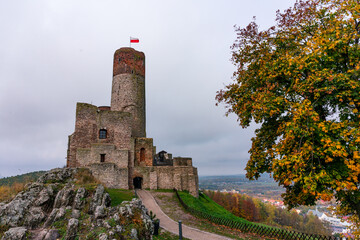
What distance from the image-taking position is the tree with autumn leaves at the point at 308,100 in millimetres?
7172

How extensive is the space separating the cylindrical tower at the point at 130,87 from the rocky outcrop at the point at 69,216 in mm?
19516

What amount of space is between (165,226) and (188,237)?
8.51 feet

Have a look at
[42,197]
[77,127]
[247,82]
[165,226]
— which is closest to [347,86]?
[247,82]

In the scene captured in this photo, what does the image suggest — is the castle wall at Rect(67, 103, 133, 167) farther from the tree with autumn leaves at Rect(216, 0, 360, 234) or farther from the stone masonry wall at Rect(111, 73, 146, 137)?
the tree with autumn leaves at Rect(216, 0, 360, 234)

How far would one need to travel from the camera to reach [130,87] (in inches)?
1296

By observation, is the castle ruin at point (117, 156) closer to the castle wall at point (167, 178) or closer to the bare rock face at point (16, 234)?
the castle wall at point (167, 178)

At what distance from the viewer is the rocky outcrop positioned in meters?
8.93

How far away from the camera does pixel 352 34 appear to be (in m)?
8.48

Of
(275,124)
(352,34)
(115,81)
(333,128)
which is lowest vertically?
(333,128)

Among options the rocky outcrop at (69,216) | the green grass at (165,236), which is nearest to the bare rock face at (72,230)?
the rocky outcrop at (69,216)

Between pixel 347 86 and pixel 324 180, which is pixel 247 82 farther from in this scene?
pixel 324 180

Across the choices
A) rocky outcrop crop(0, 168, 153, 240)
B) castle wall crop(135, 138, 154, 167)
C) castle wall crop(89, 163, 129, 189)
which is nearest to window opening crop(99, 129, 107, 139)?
castle wall crop(135, 138, 154, 167)

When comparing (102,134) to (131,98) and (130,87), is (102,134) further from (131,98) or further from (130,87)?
(130,87)

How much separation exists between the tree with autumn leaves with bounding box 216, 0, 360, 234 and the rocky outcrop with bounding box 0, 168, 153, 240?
6.09 m
